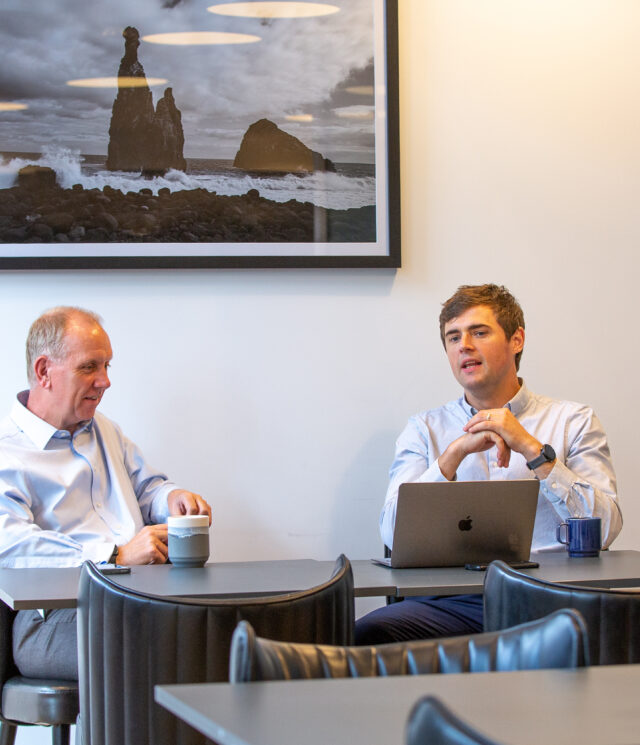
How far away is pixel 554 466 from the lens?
2.85 m

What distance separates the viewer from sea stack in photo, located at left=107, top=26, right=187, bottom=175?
11.3 ft

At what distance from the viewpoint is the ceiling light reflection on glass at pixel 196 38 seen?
349 centimetres

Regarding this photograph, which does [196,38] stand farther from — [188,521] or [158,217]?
[188,521]

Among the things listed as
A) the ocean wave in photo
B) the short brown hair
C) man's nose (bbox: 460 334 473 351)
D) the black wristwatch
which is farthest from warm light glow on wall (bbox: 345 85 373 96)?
the black wristwatch

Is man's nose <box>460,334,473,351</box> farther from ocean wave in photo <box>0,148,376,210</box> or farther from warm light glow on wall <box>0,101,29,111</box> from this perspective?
warm light glow on wall <box>0,101,29,111</box>

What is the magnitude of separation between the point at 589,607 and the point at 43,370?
1.84 metres

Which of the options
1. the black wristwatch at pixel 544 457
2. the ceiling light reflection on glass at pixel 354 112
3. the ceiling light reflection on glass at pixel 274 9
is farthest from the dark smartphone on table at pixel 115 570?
the ceiling light reflection on glass at pixel 274 9

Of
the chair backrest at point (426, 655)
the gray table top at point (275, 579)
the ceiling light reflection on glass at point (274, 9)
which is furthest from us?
the ceiling light reflection on glass at point (274, 9)

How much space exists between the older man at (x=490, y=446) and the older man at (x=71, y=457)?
666mm

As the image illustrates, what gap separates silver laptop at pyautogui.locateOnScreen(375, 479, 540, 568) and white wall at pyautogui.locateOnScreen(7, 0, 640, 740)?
1.14 meters

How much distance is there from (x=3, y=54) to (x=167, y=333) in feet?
3.57

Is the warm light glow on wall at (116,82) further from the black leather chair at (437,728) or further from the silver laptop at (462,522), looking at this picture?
the black leather chair at (437,728)

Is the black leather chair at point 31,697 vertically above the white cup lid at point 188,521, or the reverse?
the white cup lid at point 188,521

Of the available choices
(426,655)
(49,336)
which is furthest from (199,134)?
(426,655)
